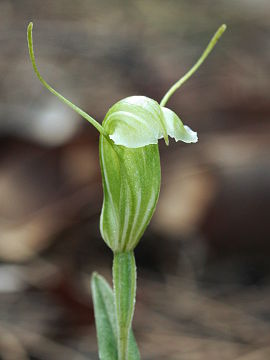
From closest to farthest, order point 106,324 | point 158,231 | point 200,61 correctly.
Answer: point 200,61 < point 106,324 < point 158,231

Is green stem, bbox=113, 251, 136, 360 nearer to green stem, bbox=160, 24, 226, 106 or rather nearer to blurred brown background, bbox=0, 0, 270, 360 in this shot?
green stem, bbox=160, 24, 226, 106

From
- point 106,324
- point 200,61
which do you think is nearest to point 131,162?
point 200,61

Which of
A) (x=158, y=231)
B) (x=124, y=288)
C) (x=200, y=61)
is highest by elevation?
(x=158, y=231)

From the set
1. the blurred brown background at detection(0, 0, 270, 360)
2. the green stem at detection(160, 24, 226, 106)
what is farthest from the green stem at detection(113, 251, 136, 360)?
the blurred brown background at detection(0, 0, 270, 360)

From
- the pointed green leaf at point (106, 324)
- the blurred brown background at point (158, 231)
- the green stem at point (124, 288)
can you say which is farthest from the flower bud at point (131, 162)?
the blurred brown background at point (158, 231)

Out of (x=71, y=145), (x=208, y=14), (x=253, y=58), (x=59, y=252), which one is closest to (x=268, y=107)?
(x=71, y=145)

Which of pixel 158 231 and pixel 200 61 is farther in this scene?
pixel 158 231

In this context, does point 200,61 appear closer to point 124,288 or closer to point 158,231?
point 124,288
